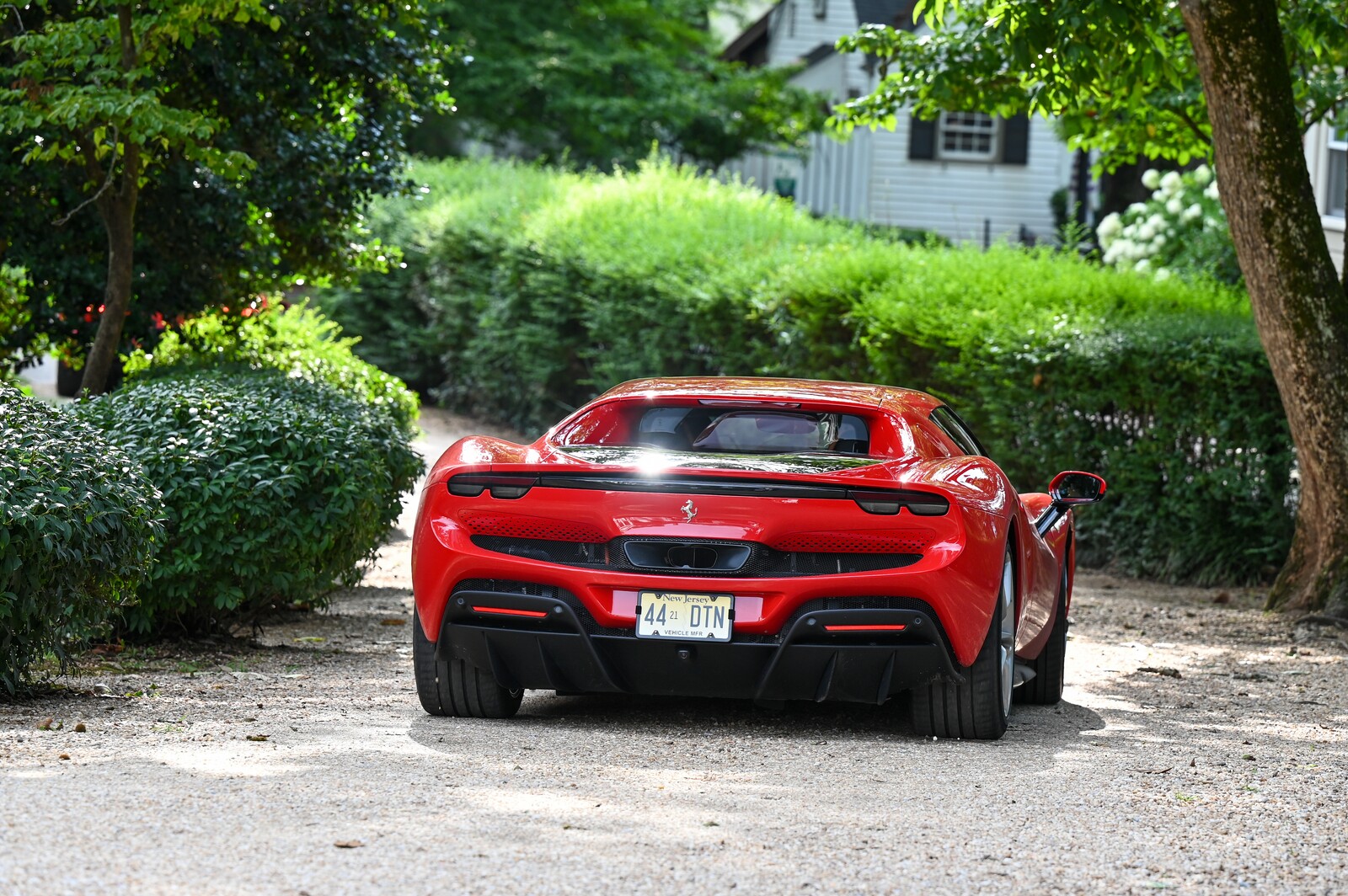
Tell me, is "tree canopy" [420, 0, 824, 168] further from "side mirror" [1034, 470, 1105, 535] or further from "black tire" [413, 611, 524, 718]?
"black tire" [413, 611, 524, 718]

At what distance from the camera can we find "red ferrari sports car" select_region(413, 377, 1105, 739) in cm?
578

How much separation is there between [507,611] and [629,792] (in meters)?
1.04

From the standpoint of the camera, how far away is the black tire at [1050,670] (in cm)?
726

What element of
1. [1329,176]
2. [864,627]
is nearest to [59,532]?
[864,627]

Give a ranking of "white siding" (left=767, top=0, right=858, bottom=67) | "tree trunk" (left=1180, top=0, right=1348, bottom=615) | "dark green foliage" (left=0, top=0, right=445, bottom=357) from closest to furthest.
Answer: "tree trunk" (left=1180, top=0, right=1348, bottom=615), "dark green foliage" (left=0, top=0, right=445, bottom=357), "white siding" (left=767, top=0, right=858, bottom=67)

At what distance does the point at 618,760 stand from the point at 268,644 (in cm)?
327

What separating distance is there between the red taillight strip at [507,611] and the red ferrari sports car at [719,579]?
10mm

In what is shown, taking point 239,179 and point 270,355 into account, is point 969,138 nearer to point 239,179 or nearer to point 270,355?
point 270,355

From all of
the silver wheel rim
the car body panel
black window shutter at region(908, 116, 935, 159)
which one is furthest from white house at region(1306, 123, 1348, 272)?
the car body panel

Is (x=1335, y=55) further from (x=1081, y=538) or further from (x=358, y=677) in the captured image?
(x=358, y=677)

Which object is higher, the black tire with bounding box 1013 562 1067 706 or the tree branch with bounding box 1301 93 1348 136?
the tree branch with bounding box 1301 93 1348 136

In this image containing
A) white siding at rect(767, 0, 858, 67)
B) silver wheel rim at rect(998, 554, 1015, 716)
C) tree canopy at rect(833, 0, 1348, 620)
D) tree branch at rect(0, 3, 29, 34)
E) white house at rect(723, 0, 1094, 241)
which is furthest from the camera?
white siding at rect(767, 0, 858, 67)

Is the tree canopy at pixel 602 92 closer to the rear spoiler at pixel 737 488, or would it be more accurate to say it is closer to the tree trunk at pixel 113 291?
the tree trunk at pixel 113 291

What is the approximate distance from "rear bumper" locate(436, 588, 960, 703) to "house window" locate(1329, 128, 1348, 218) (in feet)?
47.8
